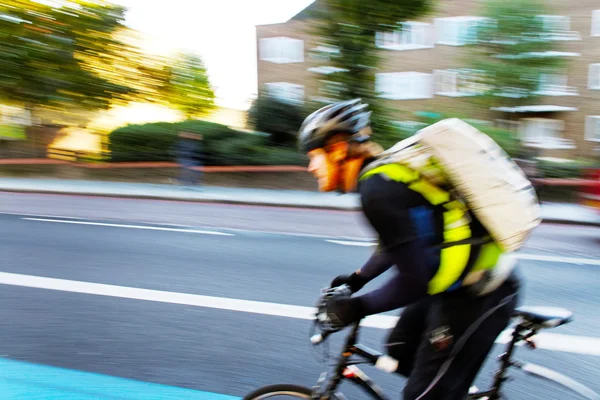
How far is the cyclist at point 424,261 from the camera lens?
177 centimetres

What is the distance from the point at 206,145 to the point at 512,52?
12.8 metres

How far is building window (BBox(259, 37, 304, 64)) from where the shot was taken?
116ft

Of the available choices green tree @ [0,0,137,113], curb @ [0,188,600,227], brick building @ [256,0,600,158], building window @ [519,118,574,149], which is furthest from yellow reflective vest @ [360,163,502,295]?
building window @ [519,118,574,149]

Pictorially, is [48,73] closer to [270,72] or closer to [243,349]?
[243,349]

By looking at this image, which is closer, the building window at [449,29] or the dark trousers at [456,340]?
the dark trousers at [456,340]

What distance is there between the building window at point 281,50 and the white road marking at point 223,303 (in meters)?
31.0

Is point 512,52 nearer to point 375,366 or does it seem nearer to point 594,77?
point 594,77

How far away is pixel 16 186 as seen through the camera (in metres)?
16.5

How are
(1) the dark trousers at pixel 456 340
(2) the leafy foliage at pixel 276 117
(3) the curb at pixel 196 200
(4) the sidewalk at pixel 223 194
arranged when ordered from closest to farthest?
(1) the dark trousers at pixel 456 340
(4) the sidewalk at pixel 223 194
(3) the curb at pixel 196 200
(2) the leafy foliage at pixel 276 117

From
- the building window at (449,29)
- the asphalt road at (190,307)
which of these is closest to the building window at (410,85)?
the building window at (449,29)

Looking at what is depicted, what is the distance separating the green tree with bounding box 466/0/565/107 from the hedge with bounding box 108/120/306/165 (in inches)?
413

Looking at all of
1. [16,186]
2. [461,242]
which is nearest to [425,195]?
[461,242]

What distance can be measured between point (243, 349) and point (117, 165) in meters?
15.5

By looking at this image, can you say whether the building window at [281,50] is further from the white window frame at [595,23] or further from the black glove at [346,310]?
the black glove at [346,310]
